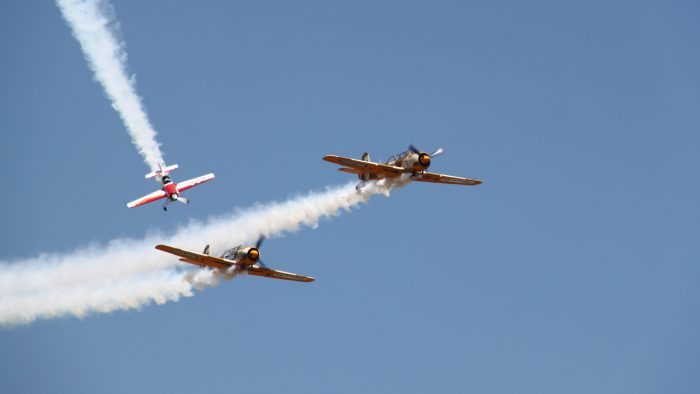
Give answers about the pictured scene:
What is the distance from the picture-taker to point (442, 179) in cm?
8181

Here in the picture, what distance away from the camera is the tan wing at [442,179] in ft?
262

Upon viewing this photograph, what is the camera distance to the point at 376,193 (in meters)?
80.6

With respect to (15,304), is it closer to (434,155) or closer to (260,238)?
(260,238)

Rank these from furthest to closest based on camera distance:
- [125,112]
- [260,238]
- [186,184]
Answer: [186,184] → [125,112] → [260,238]

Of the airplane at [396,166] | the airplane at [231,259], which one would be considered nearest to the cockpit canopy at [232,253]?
the airplane at [231,259]

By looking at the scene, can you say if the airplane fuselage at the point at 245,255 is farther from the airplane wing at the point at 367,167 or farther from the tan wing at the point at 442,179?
the tan wing at the point at 442,179

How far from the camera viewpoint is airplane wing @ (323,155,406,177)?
78625 mm

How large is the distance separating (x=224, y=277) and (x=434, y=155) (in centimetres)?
1427

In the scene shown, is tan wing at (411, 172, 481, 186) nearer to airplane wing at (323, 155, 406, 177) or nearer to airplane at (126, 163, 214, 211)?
airplane wing at (323, 155, 406, 177)

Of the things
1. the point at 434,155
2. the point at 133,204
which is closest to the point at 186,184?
the point at 133,204

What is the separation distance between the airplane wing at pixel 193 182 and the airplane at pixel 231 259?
37.2ft

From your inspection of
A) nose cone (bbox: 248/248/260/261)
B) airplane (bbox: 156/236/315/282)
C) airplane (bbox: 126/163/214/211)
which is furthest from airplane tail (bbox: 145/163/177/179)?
nose cone (bbox: 248/248/260/261)

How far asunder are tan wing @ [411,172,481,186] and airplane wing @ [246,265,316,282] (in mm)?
8613

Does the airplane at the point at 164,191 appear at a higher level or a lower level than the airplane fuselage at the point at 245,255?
higher
